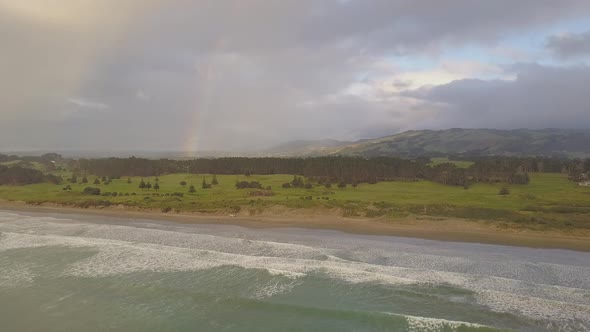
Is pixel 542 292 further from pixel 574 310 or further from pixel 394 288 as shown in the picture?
pixel 394 288

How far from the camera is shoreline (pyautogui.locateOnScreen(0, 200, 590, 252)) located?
39000 mm

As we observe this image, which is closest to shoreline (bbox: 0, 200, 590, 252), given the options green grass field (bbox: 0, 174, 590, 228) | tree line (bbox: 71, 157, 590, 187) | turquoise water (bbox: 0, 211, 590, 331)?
green grass field (bbox: 0, 174, 590, 228)

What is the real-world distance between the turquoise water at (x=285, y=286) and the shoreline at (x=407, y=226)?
14.8 feet

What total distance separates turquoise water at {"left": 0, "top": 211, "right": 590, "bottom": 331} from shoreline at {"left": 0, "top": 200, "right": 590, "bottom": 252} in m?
4.51

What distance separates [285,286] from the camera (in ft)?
74.8

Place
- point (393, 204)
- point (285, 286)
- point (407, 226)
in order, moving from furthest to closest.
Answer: point (393, 204) → point (407, 226) → point (285, 286)

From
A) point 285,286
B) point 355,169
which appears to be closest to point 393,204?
point 285,286

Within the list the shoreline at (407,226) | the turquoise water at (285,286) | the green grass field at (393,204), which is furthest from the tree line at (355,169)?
the turquoise water at (285,286)

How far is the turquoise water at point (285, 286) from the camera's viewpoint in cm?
1820

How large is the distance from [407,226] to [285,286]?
28.3m

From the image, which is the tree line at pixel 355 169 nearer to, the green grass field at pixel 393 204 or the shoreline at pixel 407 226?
the green grass field at pixel 393 204

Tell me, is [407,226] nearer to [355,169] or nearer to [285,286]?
[285,286]

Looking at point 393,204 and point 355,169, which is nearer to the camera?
point 393,204

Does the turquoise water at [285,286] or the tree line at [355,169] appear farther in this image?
the tree line at [355,169]
